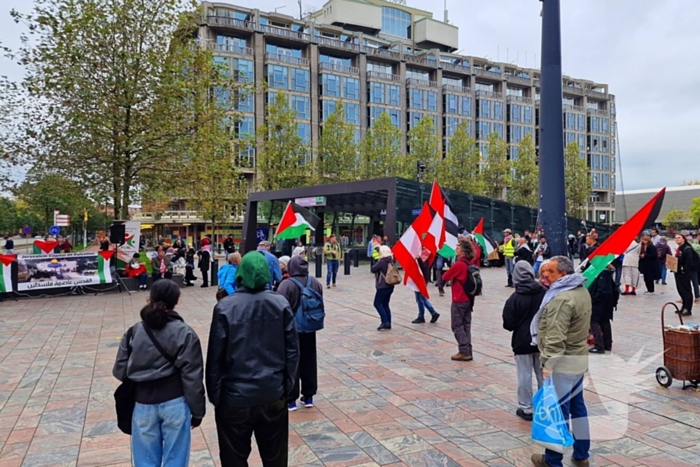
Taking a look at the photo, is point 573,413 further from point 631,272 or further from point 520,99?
point 520,99

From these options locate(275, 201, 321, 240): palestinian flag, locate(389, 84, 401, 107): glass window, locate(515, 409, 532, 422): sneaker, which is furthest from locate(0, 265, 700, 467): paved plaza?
locate(389, 84, 401, 107): glass window

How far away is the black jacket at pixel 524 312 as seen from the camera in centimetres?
504

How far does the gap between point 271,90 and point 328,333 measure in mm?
52448

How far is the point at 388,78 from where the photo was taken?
6631 centimetres

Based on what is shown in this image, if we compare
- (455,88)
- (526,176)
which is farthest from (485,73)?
(526,176)

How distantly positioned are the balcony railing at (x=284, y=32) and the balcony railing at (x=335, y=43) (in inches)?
58.2

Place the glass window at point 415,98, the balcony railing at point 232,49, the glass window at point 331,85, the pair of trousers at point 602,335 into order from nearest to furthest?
the pair of trousers at point 602,335 < the balcony railing at point 232,49 < the glass window at point 331,85 < the glass window at point 415,98

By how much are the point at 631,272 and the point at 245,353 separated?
14.1m

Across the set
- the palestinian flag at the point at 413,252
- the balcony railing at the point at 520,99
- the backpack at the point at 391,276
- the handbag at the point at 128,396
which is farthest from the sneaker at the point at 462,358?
the balcony railing at the point at 520,99

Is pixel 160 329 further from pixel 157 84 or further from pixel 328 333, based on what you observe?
pixel 157 84

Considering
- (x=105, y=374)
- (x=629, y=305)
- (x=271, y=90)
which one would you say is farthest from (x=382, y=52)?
(x=105, y=374)

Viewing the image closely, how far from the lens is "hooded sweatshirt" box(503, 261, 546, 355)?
504 centimetres

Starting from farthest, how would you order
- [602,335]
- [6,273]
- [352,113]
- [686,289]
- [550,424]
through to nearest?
[352,113] < [6,273] < [686,289] < [602,335] < [550,424]

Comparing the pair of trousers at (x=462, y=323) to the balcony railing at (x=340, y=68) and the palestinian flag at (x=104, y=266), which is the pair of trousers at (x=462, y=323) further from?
the balcony railing at (x=340, y=68)
